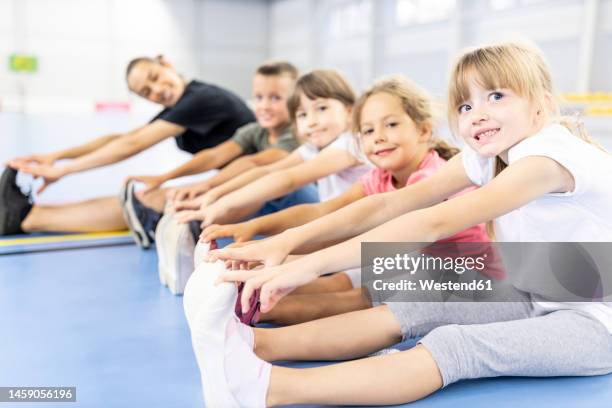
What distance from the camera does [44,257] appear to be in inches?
96.3

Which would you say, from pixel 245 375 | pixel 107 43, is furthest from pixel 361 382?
pixel 107 43

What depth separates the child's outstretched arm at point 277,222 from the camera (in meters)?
1.66

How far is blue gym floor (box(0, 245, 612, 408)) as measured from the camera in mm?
1299

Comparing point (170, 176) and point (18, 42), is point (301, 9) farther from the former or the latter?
point (170, 176)

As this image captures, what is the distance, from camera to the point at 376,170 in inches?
79.8

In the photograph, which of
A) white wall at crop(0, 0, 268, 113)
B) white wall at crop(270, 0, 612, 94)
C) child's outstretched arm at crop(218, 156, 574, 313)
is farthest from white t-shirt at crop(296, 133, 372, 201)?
white wall at crop(0, 0, 268, 113)

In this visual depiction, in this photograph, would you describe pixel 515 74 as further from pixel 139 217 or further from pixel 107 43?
pixel 107 43

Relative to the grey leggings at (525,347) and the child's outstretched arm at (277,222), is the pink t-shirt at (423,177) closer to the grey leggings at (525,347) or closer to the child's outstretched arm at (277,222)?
the child's outstretched arm at (277,222)

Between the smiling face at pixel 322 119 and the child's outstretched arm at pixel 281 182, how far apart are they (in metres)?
0.20

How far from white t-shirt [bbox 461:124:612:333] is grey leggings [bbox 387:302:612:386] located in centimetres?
5

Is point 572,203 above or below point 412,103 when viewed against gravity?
below

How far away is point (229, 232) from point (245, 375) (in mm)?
549

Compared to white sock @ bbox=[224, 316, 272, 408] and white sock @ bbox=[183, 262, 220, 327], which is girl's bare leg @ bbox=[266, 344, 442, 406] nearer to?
white sock @ bbox=[224, 316, 272, 408]

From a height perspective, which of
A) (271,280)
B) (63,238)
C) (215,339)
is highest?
(271,280)
